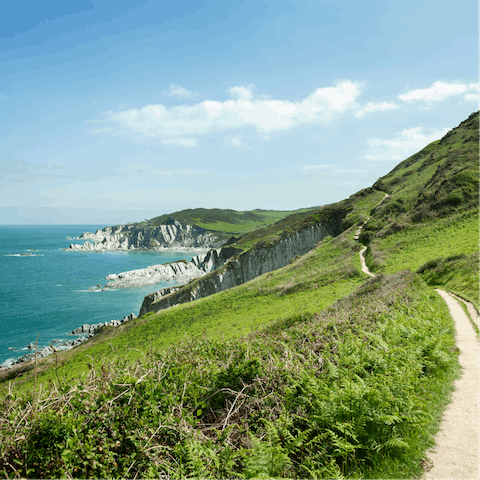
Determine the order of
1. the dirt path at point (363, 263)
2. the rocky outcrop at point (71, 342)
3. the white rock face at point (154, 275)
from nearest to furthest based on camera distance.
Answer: the dirt path at point (363, 263) → the rocky outcrop at point (71, 342) → the white rock face at point (154, 275)

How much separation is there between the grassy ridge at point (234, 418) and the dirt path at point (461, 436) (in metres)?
0.30

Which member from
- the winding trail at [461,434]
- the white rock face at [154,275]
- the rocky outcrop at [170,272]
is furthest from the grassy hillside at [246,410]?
the white rock face at [154,275]

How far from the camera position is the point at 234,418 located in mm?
7273

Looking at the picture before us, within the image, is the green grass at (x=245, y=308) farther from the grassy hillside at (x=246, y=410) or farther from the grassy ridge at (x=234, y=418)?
the grassy ridge at (x=234, y=418)

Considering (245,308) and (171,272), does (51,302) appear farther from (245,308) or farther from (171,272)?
(245,308)

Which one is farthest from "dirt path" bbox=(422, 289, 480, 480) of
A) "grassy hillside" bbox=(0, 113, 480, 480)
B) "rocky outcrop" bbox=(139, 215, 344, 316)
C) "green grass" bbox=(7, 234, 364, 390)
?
"rocky outcrop" bbox=(139, 215, 344, 316)

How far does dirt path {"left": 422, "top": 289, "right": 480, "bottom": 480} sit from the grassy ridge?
12.0 inches

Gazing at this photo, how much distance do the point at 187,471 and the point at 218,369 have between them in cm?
274

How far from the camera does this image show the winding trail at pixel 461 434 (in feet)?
20.0

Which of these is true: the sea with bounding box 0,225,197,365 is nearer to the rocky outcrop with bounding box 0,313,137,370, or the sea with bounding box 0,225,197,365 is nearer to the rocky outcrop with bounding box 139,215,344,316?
the rocky outcrop with bounding box 0,313,137,370

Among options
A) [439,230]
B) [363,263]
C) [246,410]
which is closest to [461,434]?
[246,410]

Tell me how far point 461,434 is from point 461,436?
3.8 inches

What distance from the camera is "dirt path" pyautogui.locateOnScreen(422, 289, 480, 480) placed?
6.07 metres

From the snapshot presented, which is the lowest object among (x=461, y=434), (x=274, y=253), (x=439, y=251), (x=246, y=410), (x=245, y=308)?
(x=245, y=308)
